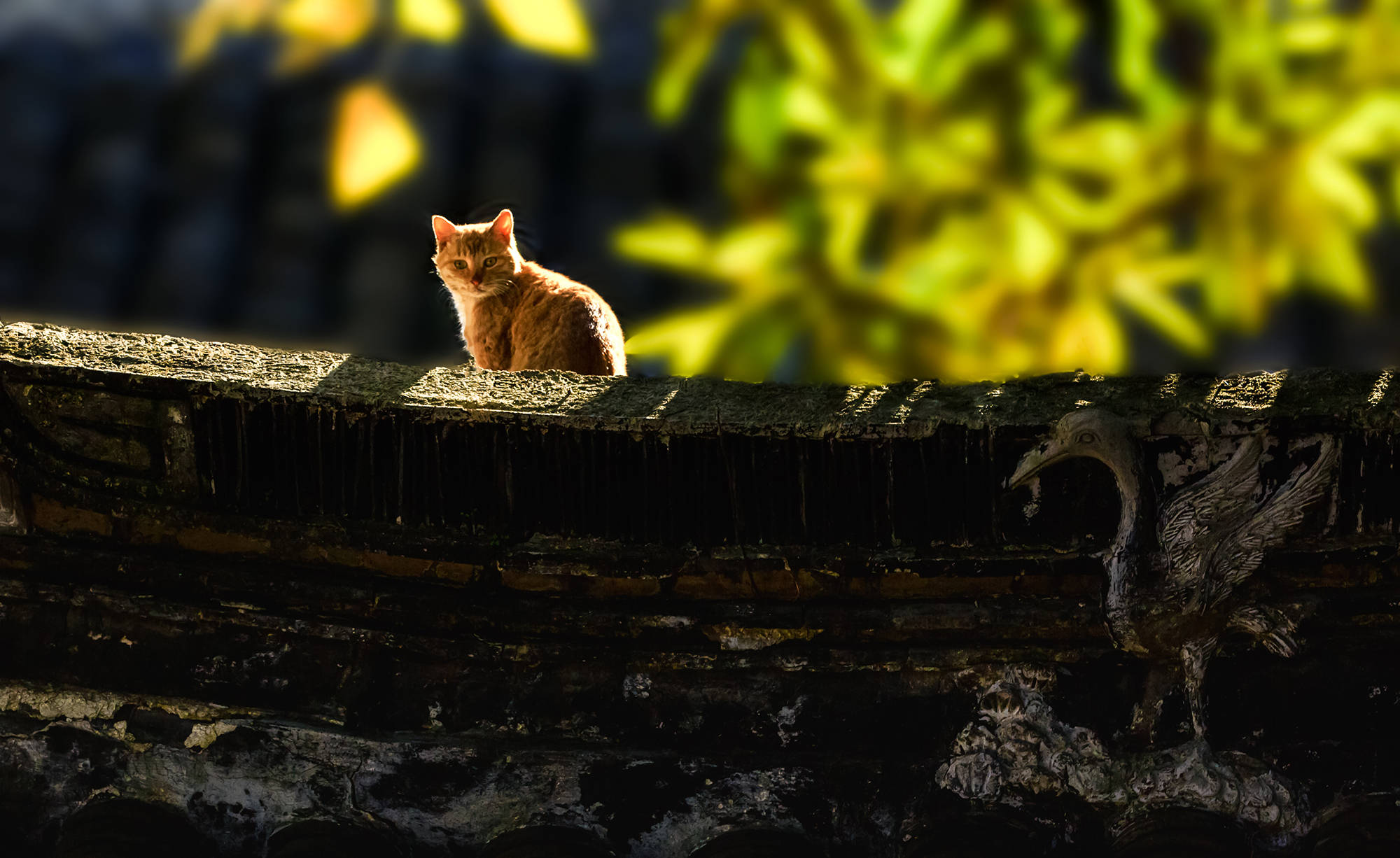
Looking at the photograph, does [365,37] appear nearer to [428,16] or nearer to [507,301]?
[507,301]

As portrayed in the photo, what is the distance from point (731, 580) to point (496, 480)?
23 cm

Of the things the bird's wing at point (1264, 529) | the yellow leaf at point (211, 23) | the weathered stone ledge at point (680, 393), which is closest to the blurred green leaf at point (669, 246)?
the weathered stone ledge at point (680, 393)

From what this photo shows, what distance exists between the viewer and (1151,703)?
4.47 ft

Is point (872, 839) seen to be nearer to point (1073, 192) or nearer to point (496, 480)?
point (496, 480)

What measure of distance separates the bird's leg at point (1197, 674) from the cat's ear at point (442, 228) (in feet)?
4.63

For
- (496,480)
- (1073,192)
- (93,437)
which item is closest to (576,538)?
(496,480)

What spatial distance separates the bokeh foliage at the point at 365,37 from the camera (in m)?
1.90

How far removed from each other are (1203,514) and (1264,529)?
53 millimetres

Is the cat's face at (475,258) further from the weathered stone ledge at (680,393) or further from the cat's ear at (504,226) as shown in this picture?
the weathered stone ledge at (680,393)

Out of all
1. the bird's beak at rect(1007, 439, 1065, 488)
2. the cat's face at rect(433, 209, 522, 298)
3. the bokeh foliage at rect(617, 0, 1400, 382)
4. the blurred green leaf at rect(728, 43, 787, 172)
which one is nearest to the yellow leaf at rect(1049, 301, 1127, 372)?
the bokeh foliage at rect(617, 0, 1400, 382)

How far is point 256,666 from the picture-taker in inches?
55.1

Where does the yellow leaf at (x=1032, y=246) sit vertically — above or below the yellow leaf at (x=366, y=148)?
below

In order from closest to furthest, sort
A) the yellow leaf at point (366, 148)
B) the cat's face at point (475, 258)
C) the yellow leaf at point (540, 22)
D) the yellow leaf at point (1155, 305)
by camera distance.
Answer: the yellow leaf at point (540, 22), the yellow leaf at point (1155, 305), the yellow leaf at point (366, 148), the cat's face at point (475, 258)

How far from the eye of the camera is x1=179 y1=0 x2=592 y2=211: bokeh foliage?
74.8 inches
